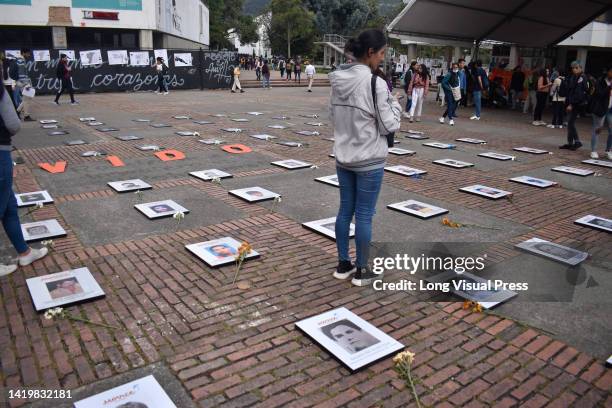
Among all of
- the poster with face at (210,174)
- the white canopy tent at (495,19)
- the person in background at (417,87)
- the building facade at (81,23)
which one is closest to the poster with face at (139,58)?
the building facade at (81,23)

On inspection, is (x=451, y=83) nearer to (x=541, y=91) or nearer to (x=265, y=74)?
(x=541, y=91)

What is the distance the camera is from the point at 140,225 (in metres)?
5.31

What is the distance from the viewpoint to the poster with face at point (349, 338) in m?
3.03

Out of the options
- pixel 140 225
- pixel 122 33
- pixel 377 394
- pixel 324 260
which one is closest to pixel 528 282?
pixel 324 260

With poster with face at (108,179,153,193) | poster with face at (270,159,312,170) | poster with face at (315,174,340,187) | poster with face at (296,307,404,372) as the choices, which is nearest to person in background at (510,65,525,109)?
poster with face at (270,159,312,170)

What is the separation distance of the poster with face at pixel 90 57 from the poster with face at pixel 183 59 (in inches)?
147

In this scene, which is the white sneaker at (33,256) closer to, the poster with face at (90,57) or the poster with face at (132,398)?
the poster with face at (132,398)

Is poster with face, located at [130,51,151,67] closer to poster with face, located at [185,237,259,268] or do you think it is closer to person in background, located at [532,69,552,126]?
person in background, located at [532,69,552,126]

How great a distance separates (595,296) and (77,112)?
51.1ft

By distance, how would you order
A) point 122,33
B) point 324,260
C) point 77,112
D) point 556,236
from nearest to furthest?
1. point 324,260
2. point 556,236
3. point 77,112
4. point 122,33

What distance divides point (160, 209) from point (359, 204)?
295cm

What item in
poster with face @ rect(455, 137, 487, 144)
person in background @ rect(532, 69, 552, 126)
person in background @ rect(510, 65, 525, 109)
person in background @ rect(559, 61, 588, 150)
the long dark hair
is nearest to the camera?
the long dark hair

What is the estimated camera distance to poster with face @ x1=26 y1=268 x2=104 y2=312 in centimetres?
358

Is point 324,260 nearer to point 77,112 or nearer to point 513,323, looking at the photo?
point 513,323
